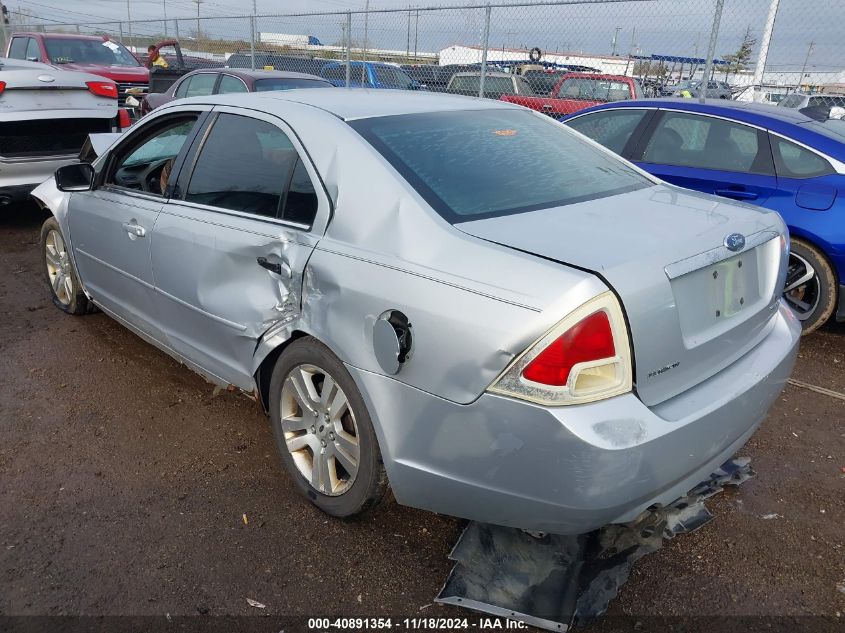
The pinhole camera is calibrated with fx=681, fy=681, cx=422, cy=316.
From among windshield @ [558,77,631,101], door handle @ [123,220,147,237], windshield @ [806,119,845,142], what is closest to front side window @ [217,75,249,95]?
door handle @ [123,220,147,237]

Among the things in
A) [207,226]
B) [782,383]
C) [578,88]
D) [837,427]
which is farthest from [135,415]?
[578,88]

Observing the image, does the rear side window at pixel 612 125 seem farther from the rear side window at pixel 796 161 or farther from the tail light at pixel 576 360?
the tail light at pixel 576 360

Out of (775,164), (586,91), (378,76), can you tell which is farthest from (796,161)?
(378,76)

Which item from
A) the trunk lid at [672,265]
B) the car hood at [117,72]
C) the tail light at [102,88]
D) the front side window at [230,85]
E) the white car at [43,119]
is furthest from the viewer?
the car hood at [117,72]

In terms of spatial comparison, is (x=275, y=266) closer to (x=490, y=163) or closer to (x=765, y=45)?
(x=490, y=163)

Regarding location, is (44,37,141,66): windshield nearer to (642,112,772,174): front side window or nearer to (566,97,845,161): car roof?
(566,97,845,161): car roof

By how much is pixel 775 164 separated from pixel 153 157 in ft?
13.6

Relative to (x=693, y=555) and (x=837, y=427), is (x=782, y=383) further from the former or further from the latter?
(x=837, y=427)

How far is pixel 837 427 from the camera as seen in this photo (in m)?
3.60

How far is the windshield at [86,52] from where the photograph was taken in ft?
43.4

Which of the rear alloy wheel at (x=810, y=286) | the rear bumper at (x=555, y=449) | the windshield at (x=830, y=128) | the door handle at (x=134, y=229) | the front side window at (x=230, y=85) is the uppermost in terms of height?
the windshield at (x=830, y=128)

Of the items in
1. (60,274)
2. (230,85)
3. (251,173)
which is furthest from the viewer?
(230,85)

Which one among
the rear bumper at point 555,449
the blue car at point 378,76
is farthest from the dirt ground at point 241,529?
the blue car at point 378,76

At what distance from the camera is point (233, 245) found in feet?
9.59
